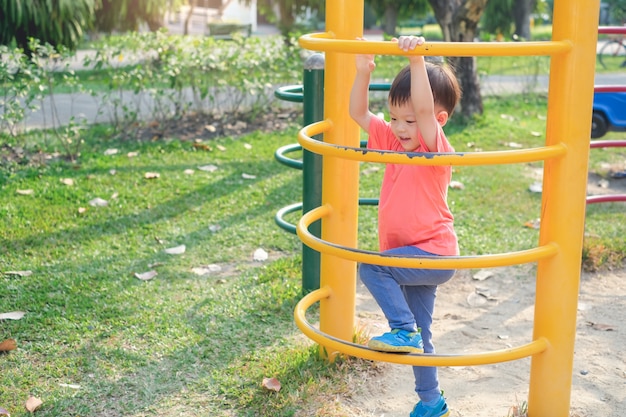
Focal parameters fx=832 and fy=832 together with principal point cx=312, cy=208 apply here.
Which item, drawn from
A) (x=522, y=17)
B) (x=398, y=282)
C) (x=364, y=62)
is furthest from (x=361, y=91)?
(x=522, y=17)

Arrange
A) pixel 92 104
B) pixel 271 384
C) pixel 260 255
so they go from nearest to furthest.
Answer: pixel 271 384
pixel 260 255
pixel 92 104

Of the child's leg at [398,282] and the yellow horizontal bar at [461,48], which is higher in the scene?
the yellow horizontal bar at [461,48]

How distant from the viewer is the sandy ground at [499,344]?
9.76 feet

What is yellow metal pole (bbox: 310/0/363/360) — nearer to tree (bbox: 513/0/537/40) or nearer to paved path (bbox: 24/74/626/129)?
paved path (bbox: 24/74/626/129)

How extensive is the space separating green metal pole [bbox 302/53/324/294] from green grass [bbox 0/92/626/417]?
149 mm

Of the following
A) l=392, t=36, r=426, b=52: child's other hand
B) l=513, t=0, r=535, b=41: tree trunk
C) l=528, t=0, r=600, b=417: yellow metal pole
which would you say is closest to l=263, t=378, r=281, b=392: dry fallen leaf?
l=528, t=0, r=600, b=417: yellow metal pole

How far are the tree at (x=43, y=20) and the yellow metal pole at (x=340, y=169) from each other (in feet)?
23.7

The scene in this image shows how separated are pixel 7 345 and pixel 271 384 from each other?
112cm

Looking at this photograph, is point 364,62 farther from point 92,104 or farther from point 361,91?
point 92,104

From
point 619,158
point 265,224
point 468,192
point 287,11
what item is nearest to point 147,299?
point 265,224

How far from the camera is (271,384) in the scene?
2.97 metres

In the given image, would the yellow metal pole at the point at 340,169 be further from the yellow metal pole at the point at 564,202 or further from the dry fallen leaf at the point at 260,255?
the dry fallen leaf at the point at 260,255

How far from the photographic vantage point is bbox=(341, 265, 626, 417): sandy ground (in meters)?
2.97

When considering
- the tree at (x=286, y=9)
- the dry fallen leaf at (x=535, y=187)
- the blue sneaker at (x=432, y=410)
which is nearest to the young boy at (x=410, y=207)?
the blue sneaker at (x=432, y=410)
